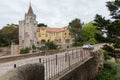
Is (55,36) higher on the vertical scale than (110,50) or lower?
higher

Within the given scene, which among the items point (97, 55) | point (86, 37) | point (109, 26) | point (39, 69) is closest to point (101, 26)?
point (109, 26)

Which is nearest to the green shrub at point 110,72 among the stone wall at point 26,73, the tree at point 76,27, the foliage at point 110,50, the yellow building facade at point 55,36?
the foliage at point 110,50

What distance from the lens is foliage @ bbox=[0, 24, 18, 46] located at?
84.2 meters

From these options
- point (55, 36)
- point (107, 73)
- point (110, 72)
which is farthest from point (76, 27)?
point (107, 73)

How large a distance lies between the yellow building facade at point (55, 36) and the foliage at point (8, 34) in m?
7.90

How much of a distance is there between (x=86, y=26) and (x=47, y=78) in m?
65.0

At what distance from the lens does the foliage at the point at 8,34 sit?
84250 millimetres

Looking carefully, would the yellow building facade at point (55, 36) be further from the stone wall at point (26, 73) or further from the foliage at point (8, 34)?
the stone wall at point (26, 73)

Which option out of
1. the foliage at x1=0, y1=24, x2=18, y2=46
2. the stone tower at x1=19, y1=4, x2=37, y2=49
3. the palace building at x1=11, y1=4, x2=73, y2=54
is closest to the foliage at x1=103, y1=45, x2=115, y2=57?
the palace building at x1=11, y1=4, x2=73, y2=54

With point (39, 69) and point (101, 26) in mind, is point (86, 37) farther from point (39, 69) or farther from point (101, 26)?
point (39, 69)

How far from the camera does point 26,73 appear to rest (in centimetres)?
511

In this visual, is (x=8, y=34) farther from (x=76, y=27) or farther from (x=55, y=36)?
(x=76, y=27)

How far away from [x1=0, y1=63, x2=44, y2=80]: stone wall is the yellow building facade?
8251 centimetres

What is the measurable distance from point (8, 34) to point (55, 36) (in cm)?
1675
